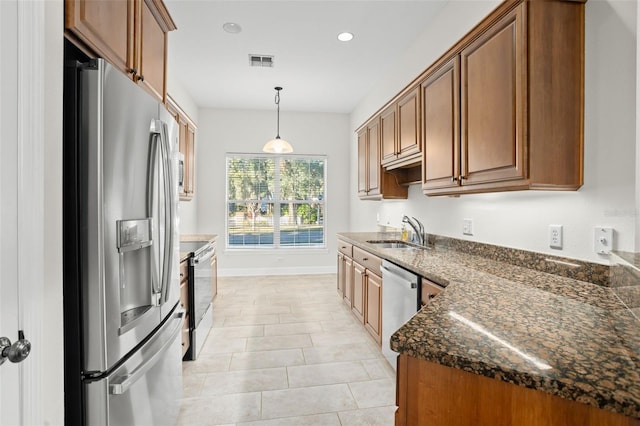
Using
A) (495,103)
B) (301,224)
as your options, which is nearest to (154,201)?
(495,103)

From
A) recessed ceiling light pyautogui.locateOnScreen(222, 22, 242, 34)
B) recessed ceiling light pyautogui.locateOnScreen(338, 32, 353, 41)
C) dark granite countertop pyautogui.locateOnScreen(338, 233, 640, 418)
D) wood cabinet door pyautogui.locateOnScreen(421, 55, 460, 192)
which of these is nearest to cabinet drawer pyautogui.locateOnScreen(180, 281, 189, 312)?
dark granite countertop pyautogui.locateOnScreen(338, 233, 640, 418)

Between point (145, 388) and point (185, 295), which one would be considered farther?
point (185, 295)

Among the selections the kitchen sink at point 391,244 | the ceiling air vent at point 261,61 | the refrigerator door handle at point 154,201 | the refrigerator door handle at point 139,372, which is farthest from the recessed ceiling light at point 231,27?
the refrigerator door handle at point 139,372

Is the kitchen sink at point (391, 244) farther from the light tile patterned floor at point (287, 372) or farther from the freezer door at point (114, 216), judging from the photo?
the freezer door at point (114, 216)

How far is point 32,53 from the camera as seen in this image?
988mm

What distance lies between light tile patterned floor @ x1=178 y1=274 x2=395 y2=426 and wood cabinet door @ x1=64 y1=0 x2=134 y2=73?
6.63 feet

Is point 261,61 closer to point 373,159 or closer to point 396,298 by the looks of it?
point 373,159

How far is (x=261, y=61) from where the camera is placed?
3828mm

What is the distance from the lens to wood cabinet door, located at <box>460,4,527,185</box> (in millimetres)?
1627

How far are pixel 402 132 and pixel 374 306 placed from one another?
161cm

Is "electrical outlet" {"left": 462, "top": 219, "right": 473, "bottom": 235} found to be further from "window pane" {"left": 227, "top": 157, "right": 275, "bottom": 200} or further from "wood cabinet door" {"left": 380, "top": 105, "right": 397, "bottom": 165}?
"window pane" {"left": 227, "top": 157, "right": 275, "bottom": 200}

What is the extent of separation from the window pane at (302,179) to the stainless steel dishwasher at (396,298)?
12.0 ft

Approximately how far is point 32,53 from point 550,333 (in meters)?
1.79

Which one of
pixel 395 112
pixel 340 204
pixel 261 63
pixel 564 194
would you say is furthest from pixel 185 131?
pixel 564 194
